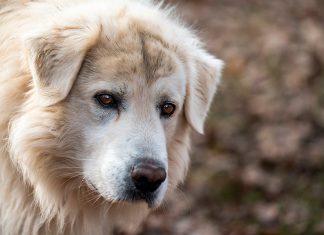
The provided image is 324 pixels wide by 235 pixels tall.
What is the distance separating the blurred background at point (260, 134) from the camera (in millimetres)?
7363

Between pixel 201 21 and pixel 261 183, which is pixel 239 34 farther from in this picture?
pixel 261 183

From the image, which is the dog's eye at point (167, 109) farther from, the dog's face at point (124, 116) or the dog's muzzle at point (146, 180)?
the dog's muzzle at point (146, 180)

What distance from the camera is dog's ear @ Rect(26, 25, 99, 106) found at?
4797 millimetres

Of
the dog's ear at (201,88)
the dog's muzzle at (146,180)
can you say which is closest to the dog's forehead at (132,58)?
the dog's ear at (201,88)

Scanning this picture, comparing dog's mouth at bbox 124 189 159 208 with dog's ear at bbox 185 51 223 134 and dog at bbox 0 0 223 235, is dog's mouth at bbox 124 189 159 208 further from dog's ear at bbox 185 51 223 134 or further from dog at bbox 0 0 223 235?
dog's ear at bbox 185 51 223 134

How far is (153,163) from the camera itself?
4.69 metres

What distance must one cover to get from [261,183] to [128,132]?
3.28 metres

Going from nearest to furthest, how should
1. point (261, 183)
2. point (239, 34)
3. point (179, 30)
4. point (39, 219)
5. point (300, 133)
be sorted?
1. point (39, 219)
2. point (179, 30)
3. point (261, 183)
4. point (300, 133)
5. point (239, 34)

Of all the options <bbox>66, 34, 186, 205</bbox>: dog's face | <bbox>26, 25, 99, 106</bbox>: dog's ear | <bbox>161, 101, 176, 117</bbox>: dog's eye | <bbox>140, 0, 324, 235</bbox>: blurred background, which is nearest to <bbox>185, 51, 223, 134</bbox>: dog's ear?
<bbox>161, 101, 176, 117</bbox>: dog's eye

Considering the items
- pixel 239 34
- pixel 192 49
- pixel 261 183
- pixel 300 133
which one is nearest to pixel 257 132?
pixel 300 133

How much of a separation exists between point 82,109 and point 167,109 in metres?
0.58

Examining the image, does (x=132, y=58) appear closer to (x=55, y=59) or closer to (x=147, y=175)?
(x=55, y=59)

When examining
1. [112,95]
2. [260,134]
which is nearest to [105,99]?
[112,95]

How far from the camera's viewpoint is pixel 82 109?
4.90 m
